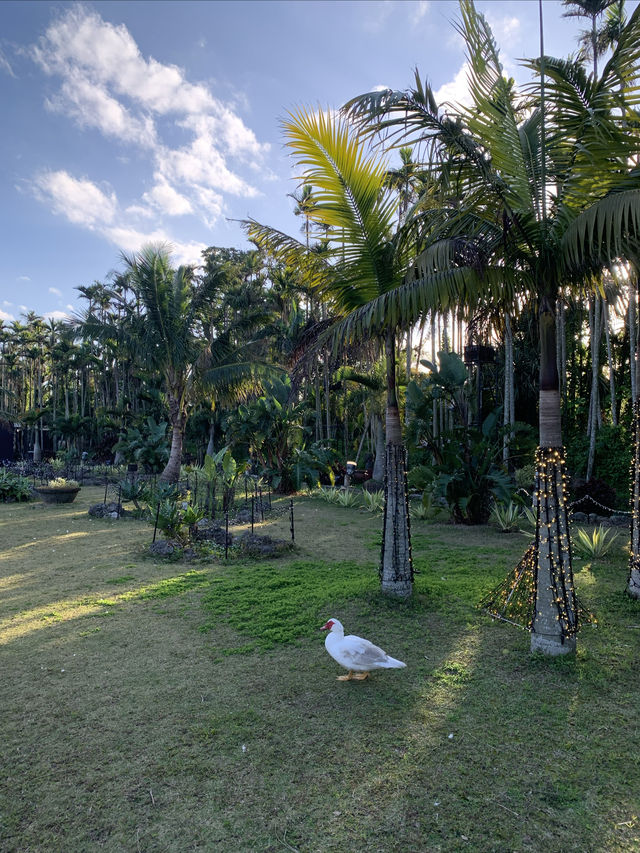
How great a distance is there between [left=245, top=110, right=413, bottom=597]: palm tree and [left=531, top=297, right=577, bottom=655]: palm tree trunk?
137 cm

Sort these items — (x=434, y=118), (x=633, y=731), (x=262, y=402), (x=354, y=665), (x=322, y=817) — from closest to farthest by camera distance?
(x=322, y=817)
(x=633, y=731)
(x=354, y=665)
(x=434, y=118)
(x=262, y=402)

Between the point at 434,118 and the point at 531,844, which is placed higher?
the point at 434,118

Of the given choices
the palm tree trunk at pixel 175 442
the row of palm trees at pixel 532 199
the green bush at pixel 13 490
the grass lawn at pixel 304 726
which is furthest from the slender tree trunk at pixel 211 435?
the row of palm trees at pixel 532 199

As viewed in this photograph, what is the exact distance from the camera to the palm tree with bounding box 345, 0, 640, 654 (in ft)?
13.2

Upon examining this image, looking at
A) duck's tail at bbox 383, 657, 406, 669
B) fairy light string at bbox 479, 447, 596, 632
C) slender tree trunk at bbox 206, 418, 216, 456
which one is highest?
slender tree trunk at bbox 206, 418, 216, 456

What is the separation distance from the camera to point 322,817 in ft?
8.78

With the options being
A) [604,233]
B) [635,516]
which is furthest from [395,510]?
[604,233]


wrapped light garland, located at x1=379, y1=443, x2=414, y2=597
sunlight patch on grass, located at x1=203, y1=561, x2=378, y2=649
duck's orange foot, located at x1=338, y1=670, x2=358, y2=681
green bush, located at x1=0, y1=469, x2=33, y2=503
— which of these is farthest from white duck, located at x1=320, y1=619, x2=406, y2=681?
green bush, located at x1=0, y1=469, x2=33, y2=503

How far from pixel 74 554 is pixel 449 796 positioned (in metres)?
8.05

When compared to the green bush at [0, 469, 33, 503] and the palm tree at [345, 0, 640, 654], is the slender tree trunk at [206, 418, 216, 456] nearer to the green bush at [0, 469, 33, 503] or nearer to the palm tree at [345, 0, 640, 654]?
the green bush at [0, 469, 33, 503]

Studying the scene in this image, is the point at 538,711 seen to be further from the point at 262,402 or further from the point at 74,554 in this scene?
the point at 262,402

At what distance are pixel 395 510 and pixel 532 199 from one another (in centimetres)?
340

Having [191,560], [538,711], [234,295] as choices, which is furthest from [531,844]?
[234,295]

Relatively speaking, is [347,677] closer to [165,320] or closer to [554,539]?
[554,539]
